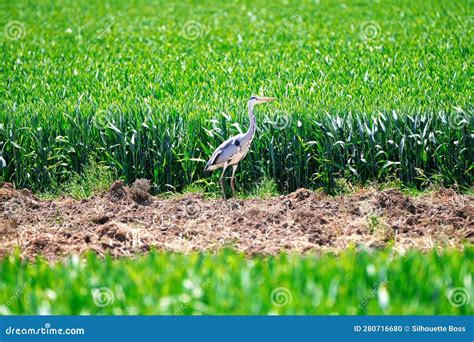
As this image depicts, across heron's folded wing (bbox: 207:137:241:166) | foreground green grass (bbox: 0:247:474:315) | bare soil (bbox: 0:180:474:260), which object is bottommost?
bare soil (bbox: 0:180:474:260)

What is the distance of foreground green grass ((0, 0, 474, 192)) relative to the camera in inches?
392

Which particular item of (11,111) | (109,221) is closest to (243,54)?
(11,111)

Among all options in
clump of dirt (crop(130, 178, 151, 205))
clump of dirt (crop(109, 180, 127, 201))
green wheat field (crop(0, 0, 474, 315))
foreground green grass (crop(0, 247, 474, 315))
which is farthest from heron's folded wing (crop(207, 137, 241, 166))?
foreground green grass (crop(0, 247, 474, 315))

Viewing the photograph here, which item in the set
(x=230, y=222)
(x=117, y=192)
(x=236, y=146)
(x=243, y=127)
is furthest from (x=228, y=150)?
(x=117, y=192)

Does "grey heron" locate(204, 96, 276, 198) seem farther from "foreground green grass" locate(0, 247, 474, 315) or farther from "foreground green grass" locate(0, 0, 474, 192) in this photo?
"foreground green grass" locate(0, 247, 474, 315)

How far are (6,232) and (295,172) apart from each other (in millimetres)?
3512

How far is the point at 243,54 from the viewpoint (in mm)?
15891

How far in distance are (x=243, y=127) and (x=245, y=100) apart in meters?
1.44

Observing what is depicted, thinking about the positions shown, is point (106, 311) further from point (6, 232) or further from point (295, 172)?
point (295, 172)

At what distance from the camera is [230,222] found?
8.45 meters

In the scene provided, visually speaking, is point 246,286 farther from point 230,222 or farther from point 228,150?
point 228,150

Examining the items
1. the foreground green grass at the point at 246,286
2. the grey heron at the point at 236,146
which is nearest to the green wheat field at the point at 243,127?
the foreground green grass at the point at 246,286

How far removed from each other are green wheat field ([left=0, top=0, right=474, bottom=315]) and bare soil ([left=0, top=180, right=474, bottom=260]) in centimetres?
62

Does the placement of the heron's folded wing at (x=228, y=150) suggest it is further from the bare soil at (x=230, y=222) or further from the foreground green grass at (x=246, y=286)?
the foreground green grass at (x=246, y=286)
